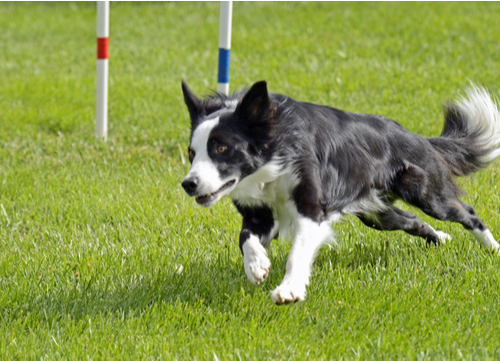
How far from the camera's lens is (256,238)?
3.40 m

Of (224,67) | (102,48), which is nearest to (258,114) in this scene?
(224,67)

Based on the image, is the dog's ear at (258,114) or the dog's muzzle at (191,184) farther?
the dog's ear at (258,114)

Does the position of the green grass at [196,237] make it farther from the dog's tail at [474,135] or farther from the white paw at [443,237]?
the dog's tail at [474,135]

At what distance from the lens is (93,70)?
421 inches

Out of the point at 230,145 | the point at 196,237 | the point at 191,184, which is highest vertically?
the point at 230,145

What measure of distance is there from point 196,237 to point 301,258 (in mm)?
1287

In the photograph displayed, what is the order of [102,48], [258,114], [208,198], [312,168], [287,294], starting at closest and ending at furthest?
[287,294]
[208,198]
[258,114]
[312,168]
[102,48]

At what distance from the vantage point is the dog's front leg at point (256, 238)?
125 inches

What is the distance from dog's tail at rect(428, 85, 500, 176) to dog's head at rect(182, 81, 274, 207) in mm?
1534

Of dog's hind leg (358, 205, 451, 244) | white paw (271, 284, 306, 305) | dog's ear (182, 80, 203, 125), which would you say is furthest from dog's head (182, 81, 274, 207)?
dog's hind leg (358, 205, 451, 244)

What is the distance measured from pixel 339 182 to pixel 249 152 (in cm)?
→ 65

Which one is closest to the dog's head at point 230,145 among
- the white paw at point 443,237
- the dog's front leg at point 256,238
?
→ the dog's front leg at point 256,238

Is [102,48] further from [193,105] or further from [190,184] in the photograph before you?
[190,184]

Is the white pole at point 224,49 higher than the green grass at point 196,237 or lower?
higher
